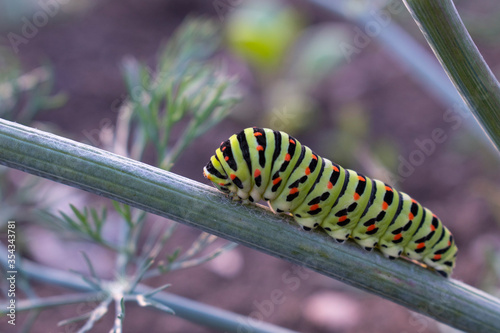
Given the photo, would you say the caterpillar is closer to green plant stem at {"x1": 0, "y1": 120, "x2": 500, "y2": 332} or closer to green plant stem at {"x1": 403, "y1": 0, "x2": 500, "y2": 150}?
green plant stem at {"x1": 0, "y1": 120, "x2": 500, "y2": 332}

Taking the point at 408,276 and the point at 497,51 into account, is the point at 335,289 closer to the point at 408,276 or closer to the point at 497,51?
the point at 408,276

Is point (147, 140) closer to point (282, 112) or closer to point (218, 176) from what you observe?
point (218, 176)

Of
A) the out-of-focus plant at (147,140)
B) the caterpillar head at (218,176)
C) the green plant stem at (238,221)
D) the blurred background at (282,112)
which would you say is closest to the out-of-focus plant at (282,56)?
the blurred background at (282,112)

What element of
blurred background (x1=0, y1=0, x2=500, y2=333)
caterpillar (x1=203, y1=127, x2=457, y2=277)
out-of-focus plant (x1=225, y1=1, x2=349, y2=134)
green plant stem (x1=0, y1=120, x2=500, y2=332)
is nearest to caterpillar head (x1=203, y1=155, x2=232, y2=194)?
caterpillar (x1=203, y1=127, x2=457, y2=277)

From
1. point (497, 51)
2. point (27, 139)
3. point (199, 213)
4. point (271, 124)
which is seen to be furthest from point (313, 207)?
point (497, 51)

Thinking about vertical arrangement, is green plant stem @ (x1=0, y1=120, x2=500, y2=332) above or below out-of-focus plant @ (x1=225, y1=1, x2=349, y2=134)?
below

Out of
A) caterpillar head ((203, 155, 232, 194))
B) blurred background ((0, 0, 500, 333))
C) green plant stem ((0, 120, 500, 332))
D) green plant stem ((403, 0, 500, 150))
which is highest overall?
blurred background ((0, 0, 500, 333))

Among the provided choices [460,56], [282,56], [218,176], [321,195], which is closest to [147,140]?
[218,176]
